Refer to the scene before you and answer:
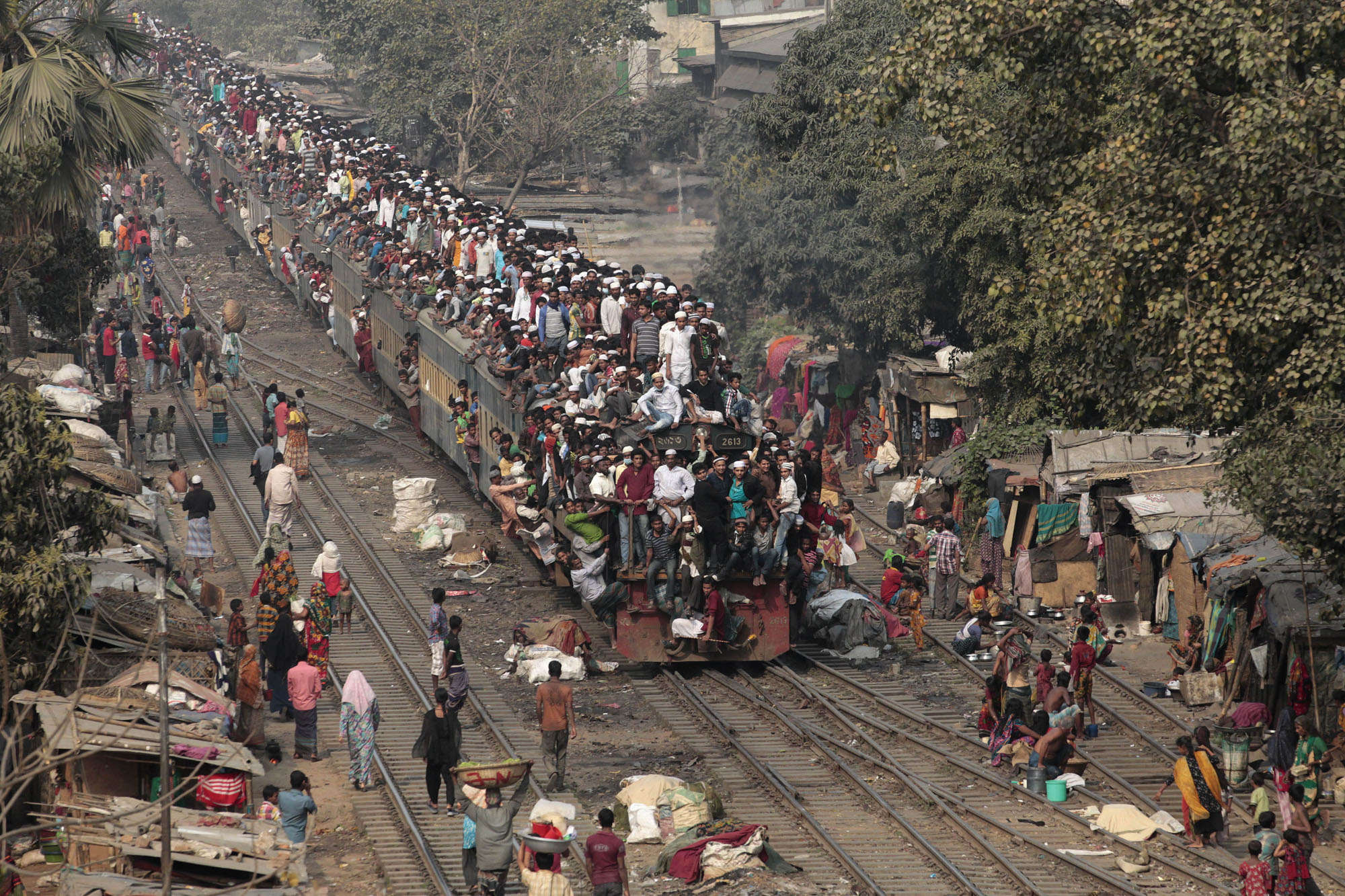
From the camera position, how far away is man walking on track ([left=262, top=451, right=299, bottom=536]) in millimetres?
22766

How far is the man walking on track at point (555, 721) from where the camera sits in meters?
15.8

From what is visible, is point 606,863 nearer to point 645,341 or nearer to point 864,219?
point 645,341

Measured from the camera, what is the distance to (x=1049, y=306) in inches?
693

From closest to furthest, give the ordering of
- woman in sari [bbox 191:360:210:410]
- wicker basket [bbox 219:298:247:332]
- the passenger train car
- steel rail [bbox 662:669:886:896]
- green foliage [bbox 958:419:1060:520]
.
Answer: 1. steel rail [bbox 662:669:886:896]
2. the passenger train car
3. green foliage [bbox 958:419:1060:520]
4. woman in sari [bbox 191:360:210:410]
5. wicker basket [bbox 219:298:247:332]

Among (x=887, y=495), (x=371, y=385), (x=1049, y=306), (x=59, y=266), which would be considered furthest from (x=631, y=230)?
(x=1049, y=306)

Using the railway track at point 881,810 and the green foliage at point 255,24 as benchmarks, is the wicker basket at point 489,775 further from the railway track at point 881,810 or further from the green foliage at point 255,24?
the green foliage at point 255,24

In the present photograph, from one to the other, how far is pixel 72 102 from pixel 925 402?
14317 mm

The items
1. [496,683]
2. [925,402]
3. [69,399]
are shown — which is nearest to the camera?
[496,683]

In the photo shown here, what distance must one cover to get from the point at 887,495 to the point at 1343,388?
14.4m

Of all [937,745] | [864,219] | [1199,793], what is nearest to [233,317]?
[864,219]

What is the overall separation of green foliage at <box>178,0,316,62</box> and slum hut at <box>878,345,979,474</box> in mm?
52218

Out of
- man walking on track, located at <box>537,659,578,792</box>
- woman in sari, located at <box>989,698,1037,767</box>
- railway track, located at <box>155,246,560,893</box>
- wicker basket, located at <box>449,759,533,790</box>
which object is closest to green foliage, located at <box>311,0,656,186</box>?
railway track, located at <box>155,246,560,893</box>

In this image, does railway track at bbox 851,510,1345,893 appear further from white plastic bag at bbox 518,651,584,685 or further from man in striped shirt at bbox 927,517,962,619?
white plastic bag at bbox 518,651,584,685

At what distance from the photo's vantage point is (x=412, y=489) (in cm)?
2608
